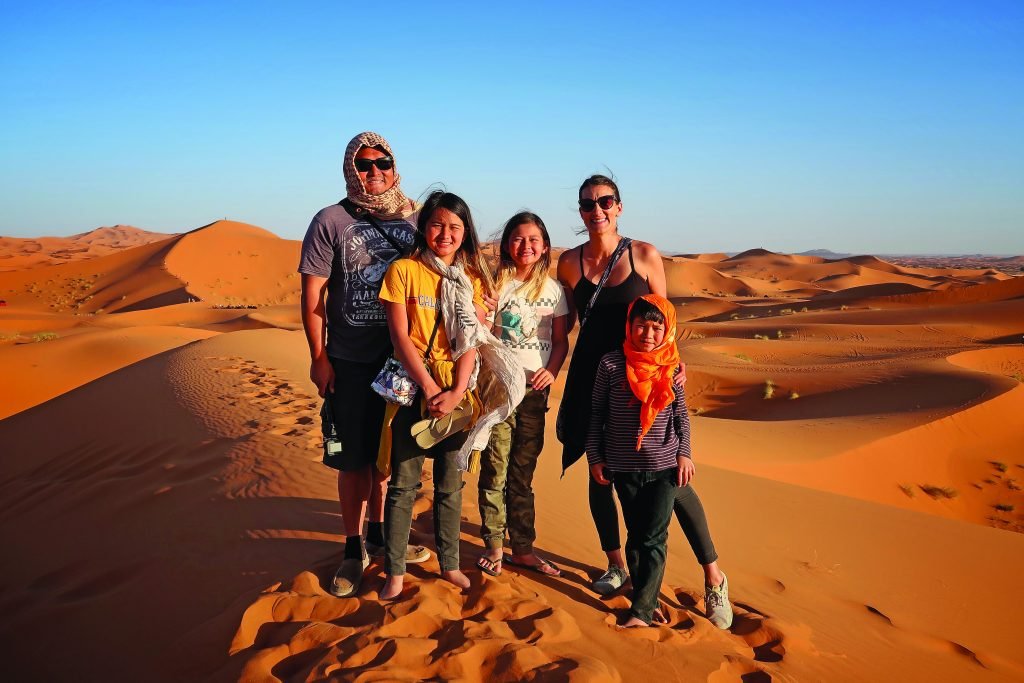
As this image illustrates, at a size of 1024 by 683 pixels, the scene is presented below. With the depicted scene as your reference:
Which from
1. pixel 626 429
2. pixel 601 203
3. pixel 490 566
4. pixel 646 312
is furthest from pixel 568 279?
pixel 490 566

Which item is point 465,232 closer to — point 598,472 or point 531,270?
point 531,270

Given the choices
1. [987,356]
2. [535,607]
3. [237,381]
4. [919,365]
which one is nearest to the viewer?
[535,607]

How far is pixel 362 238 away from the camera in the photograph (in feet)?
10.6

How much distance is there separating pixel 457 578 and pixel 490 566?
21 cm

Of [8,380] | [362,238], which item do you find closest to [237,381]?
[362,238]

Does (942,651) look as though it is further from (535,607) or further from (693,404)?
(693,404)

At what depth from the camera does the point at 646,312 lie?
10.5 ft

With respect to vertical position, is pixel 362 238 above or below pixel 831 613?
above

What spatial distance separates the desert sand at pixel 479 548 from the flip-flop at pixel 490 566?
8cm

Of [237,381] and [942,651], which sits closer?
[942,651]

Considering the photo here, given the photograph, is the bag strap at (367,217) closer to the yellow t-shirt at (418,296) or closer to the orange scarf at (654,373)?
the yellow t-shirt at (418,296)

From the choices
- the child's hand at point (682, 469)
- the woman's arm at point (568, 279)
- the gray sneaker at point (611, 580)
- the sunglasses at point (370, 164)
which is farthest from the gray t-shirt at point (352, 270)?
the gray sneaker at point (611, 580)

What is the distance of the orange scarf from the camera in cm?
321

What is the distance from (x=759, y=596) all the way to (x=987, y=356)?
14.3 m
